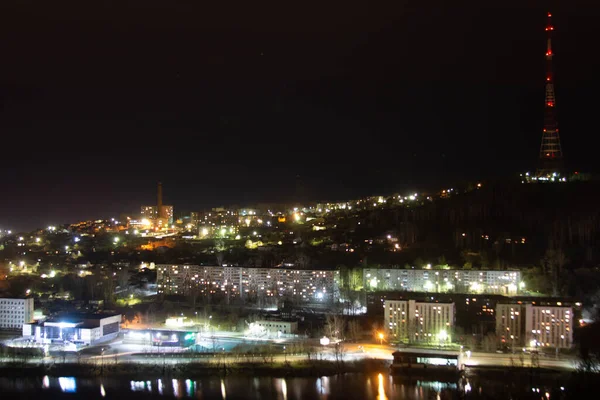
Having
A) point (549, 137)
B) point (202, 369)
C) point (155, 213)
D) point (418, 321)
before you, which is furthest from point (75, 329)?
point (155, 213)

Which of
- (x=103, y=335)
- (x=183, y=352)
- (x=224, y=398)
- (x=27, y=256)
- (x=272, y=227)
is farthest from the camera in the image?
(x=272, y=227)

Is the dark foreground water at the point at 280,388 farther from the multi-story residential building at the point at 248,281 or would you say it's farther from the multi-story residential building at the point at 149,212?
the multi-story residential building at the point at 149,212

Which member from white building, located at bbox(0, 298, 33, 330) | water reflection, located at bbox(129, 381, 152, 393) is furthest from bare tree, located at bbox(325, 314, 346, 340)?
white building, located at bbox(0, 298, 33, 330)

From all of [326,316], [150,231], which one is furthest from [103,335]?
[150,231]

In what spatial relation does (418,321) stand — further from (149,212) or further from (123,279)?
(149,212)

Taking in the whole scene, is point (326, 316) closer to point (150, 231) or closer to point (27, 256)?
point (27, 256)

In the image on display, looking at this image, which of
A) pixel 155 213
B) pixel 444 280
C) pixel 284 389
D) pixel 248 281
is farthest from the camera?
pixel 155 213

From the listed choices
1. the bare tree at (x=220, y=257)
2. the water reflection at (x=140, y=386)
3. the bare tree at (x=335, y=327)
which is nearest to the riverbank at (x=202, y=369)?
the water reflection at (x=140, y=386)
